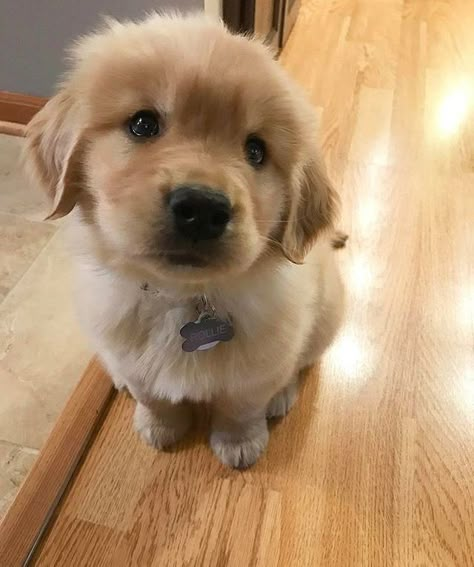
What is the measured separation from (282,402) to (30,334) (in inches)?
26.8

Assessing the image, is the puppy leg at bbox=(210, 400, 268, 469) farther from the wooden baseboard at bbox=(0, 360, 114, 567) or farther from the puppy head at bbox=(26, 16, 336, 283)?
the puppy head at bbox=(26, 16, 336, 283)

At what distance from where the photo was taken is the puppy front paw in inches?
55.4

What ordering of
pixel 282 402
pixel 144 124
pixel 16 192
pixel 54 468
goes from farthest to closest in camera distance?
1. pixel 16 192
2. pixel 282 402
3. pixel 54 468
4. pixel 144 124

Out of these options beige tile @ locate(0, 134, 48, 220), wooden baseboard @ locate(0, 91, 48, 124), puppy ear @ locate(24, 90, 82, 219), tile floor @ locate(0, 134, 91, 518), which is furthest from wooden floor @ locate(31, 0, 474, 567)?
wooden baseboard @ locate(0, 91, 48, 124)

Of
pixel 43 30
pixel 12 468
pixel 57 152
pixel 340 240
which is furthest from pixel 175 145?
pixel 43 30

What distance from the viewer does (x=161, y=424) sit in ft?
4.67

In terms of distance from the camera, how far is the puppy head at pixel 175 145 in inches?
34.9

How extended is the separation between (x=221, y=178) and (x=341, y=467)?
2.72 feet

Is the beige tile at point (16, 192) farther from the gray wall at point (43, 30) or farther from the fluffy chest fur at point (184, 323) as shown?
the fluffy chest fur at point (184, 323)

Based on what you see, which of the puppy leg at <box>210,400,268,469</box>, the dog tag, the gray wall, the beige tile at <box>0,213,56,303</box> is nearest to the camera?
the dog tag

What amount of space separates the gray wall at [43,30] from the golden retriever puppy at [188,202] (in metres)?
0.92

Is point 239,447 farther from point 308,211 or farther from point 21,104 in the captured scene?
point 21,104

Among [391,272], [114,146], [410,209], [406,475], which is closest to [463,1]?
[410,209]

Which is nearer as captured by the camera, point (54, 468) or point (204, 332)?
point (204, 332)
